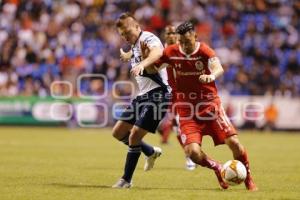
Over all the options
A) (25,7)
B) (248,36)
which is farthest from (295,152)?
(25,7)

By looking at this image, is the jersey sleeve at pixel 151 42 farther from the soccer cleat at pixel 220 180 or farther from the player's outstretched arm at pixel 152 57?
the soccer cleat at pixel 220 180

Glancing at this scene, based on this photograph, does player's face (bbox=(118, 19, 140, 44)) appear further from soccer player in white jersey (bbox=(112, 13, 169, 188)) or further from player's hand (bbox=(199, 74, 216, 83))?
player's hand (bbox=(199, 74, 216, 83))

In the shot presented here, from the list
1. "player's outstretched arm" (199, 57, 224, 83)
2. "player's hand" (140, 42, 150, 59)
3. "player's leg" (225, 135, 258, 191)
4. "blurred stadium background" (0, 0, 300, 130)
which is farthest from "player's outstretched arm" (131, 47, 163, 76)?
"blurred stadium background" (0, 0, 300, 130)

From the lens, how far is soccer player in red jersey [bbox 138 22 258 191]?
34.3 ft

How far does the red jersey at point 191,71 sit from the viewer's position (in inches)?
413

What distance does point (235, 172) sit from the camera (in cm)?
1030

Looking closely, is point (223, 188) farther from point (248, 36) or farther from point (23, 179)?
point (248, 36)

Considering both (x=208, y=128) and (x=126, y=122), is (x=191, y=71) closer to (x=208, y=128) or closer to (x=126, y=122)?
(x=208, y=128)

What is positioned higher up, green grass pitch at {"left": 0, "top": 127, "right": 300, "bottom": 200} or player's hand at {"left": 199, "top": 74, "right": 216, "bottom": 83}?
player's hand at {"left": 199, "top": 74, "right": 216, "bottom": 83}

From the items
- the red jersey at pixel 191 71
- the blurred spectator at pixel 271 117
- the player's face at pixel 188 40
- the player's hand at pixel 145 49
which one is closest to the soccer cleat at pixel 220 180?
the red jersey at pixel 191 71

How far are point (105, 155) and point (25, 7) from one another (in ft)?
56.7

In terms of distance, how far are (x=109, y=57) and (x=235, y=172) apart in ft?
68.2

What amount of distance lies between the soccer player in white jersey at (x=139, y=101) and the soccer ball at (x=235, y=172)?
4.46 ft

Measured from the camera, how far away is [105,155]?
1808 cm
